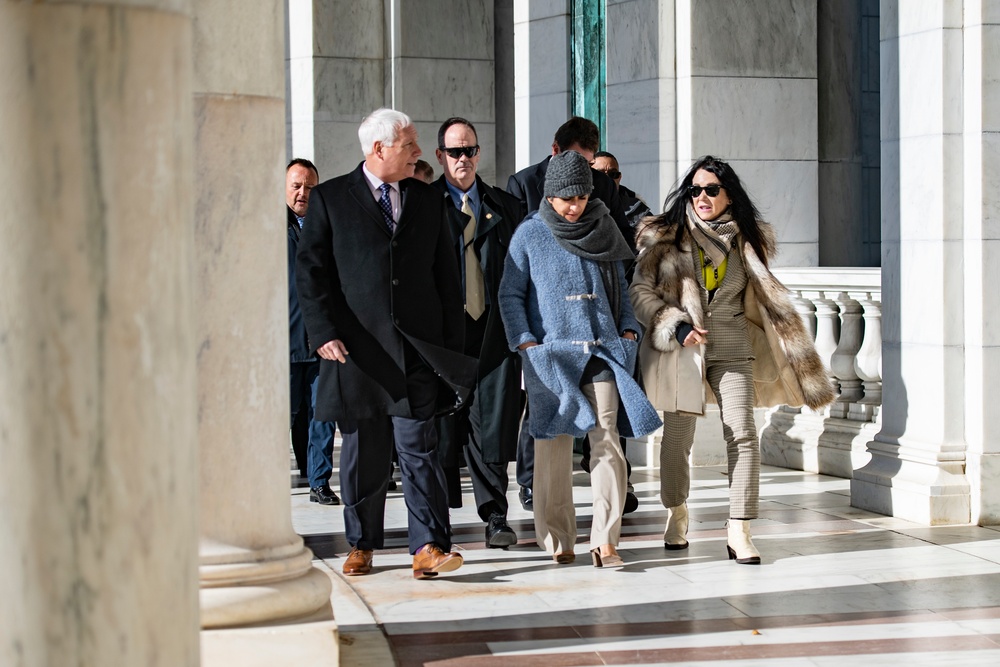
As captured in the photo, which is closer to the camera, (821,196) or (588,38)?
(588,38)

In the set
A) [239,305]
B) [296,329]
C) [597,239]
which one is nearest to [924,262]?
[597,239]

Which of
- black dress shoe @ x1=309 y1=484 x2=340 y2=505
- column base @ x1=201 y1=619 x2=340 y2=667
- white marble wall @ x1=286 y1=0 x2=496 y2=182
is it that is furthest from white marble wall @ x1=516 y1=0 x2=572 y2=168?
column base @ x1=201 y1=619 x2=340 y2=667

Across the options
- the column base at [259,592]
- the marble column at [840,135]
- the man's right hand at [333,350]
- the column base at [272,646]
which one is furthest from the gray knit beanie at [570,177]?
the marble column at [840,135]

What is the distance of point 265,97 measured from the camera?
200 inches

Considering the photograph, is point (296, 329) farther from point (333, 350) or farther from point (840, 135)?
point (840, 135)

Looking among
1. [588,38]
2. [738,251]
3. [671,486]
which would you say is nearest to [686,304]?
[738,251]

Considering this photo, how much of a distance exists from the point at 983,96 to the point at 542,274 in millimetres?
2664

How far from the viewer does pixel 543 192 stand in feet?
26.6

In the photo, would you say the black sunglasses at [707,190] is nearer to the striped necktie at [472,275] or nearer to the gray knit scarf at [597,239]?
the gray knit scarf at [597,239]

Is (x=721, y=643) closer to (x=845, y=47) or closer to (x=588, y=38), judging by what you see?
(x=588, y=38)

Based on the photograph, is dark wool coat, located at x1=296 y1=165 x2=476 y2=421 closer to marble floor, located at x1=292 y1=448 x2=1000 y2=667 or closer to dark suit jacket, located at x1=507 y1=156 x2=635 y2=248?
marble floor, located at x1=292 y1=448 x2=1000 y2=667

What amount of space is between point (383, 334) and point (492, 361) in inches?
50.6

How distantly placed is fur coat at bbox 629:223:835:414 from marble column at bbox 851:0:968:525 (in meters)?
1.18

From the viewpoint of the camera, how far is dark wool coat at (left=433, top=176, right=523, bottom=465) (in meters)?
7.95
